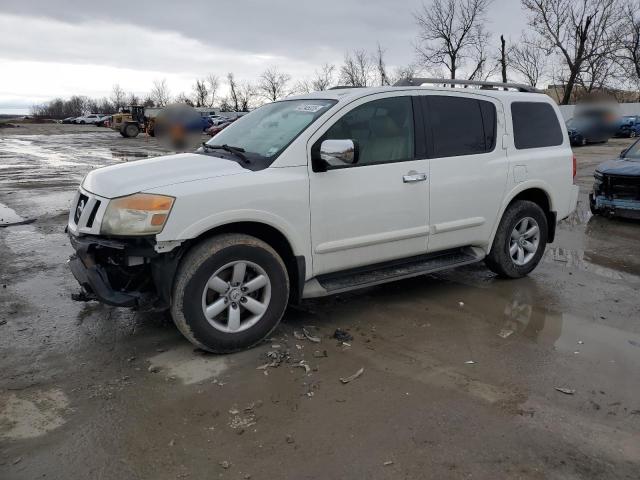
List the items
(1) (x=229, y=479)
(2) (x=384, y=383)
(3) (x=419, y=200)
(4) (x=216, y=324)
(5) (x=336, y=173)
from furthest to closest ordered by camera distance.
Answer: (3) (x=419, y=200), (5) (x=336, y=173), (4) (x=216, y=324), (2) (x=384, y=383), (1) (x=229, y=479)

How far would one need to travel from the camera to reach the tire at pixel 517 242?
543cm

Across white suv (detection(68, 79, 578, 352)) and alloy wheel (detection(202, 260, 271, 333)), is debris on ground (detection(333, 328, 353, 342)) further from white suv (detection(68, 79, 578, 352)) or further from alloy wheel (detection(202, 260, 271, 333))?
alloy wheel (detection(202, 260, 271, 333))

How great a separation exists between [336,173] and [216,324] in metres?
1.45

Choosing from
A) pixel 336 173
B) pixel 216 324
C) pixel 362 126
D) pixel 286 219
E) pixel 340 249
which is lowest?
pixel 216 324

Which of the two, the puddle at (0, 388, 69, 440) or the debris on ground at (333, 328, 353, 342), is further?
the debris on ground at (333, 328, 353, 342)

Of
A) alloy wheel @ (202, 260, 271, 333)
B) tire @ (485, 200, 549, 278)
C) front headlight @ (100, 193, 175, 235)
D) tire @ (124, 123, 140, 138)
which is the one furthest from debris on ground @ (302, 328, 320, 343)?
tire @ (124, 123, 140, 138)

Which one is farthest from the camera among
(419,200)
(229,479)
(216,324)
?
(419,200)

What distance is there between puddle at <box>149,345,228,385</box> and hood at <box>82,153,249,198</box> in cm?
120

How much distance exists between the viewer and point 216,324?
12.5 feet

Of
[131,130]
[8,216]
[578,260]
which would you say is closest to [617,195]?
[578,260]

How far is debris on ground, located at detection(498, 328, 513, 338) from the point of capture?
4309mm

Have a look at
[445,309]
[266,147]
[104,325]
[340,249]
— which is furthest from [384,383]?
[104,325]

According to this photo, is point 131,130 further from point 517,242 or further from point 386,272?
point 386,272

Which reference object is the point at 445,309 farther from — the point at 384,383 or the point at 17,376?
the point at 17,376
